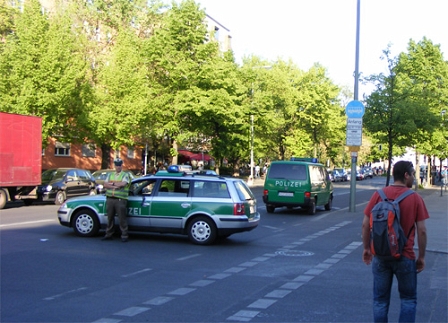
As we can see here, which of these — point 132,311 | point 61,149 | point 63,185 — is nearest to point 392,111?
point 63,185

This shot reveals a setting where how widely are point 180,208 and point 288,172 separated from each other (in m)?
9.92

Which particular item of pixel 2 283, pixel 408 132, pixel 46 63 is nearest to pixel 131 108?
pixel 46 63

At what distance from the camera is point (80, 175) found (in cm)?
2764

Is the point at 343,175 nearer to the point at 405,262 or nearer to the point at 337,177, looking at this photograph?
the point at 337,177

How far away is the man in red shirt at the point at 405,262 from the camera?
5.41 meters

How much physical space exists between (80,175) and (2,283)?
64.0 ft

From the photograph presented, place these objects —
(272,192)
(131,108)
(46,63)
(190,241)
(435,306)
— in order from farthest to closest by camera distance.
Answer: (131,108), (46,63), (272,192), (190,241), (435,306)

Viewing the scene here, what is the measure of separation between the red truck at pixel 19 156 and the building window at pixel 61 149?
88.4 feet

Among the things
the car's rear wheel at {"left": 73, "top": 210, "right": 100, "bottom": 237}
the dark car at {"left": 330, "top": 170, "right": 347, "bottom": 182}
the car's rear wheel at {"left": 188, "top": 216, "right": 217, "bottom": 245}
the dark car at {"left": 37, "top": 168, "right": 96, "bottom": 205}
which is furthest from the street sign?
the dark car at {"left": 330, "top": 170, "right": 347, "bottom": 182}

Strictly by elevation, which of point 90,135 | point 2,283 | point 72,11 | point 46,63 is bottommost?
point 2,283

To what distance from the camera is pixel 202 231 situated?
43.5ft

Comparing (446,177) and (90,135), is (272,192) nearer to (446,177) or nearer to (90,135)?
(90,135)

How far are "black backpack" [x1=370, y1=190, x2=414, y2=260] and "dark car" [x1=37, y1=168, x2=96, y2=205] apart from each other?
2201cm

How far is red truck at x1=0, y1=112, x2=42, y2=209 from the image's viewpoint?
2270 centimetres
